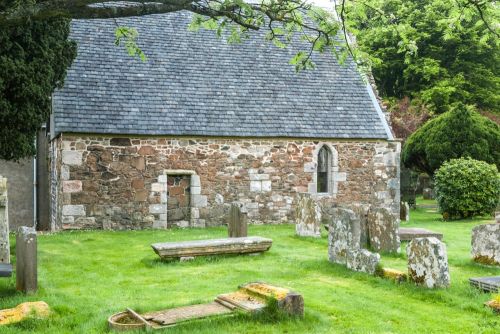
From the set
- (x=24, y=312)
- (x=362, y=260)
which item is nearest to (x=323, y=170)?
(x=362, y=260)

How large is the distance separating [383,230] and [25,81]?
858 cm

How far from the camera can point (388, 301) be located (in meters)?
8.49

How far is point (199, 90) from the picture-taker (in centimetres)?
1961

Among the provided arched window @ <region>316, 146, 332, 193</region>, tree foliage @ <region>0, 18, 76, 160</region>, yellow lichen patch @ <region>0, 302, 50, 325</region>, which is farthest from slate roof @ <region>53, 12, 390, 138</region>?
yellow lichen patch @ <region>0, 302, 50, 325</region>

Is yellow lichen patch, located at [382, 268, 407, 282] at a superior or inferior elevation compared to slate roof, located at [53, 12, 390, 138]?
inferior

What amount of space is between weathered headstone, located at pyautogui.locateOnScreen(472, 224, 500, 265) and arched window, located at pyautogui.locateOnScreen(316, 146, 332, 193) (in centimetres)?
909

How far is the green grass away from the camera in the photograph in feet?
23.8

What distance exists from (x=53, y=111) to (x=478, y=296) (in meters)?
13.3

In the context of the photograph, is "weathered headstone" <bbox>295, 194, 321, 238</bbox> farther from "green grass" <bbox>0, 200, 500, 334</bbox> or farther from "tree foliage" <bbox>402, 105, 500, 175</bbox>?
"tree foliage" <bbox>402, 105, 500, 175</bbox>

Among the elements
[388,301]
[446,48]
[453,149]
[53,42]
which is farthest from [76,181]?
[446,48]

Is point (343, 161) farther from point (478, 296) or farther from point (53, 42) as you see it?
point (478, 296)

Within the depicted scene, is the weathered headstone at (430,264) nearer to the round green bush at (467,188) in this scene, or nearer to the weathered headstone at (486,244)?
the weathered headstone at (486,244)

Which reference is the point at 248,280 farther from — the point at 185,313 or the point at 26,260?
the point at 26,260

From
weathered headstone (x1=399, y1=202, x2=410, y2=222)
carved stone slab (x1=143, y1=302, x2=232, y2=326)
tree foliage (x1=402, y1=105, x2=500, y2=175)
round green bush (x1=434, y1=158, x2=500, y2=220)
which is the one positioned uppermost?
tree foliage (x1=402, y1=105, x2=500, y2=175)
